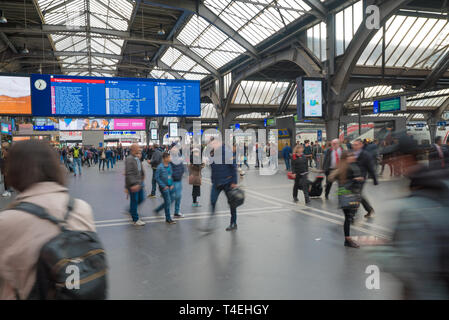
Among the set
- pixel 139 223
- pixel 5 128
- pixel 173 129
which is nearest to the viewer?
pixel 139 223

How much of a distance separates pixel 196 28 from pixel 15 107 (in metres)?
12.8

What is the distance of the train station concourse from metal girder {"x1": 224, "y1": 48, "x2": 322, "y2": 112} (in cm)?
11

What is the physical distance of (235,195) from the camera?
19.9 ft

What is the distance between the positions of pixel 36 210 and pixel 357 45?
50.5 ft

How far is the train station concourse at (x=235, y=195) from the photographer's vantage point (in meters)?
1.46

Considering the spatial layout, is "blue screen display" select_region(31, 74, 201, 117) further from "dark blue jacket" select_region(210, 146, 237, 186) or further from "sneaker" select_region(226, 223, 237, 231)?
"sneaker" select_region(226, 223, 237, 231)

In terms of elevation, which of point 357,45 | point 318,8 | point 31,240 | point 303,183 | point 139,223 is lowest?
point 139,223

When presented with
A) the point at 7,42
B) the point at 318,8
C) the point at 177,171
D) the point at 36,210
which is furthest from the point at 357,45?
the point at 7,42

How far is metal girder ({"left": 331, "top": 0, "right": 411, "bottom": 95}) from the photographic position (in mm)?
12442

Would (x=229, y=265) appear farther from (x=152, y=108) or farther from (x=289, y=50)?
(x=289, y=50)

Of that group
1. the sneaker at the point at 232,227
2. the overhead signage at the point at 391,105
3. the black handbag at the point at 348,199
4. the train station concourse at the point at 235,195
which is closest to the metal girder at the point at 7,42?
the train station concourse at the point at 235,195

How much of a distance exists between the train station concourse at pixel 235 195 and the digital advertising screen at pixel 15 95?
0.05m

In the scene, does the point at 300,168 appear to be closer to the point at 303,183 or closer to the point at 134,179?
the point at 303,183
